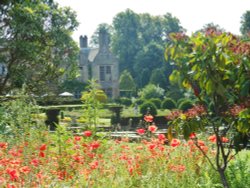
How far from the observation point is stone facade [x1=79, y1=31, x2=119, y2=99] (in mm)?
45844

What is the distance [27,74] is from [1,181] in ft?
47.0

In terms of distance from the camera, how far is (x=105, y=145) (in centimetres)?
696

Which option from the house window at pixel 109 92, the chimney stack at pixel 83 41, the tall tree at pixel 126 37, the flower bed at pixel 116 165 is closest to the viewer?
the flower bed at pixel 116 165

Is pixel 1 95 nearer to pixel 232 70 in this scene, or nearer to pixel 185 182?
pixel 185 182

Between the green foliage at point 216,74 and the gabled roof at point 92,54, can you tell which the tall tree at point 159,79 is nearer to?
the gabled roof at point 92,54

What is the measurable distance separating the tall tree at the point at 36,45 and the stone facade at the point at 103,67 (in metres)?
25.6

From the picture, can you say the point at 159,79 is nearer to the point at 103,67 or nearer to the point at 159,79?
the point at 159,79

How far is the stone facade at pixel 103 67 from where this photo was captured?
150 feet

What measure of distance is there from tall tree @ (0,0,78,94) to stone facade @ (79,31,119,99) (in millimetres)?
25601

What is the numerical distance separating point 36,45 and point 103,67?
96.3ft

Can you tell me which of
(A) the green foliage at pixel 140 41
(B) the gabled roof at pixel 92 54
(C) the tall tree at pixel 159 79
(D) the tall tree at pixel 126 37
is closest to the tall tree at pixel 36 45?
(B) the gabled roof at pixel 92 54

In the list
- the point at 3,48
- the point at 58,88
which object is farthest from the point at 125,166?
the point at 58,88

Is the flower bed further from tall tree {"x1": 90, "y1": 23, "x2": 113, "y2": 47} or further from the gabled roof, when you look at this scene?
tall tree {"x1": 90, "y1": 23, "x2": 113, "y2": 47}

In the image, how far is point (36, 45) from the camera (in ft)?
55.7
